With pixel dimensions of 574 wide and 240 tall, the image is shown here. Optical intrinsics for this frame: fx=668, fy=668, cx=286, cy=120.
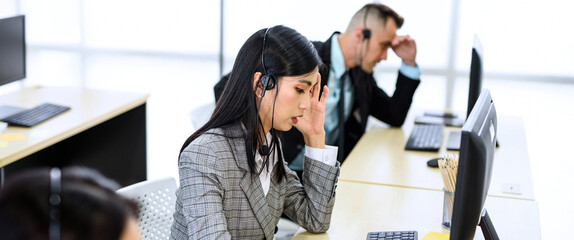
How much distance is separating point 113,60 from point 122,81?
15cm

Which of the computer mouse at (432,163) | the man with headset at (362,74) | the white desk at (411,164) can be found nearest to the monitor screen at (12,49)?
the man with headset at (362,74)

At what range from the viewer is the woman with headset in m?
1.47

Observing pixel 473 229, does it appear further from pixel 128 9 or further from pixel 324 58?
pixel 128 9

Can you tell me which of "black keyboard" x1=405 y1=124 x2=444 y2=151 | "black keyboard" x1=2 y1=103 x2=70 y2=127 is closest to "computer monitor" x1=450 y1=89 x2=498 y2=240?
"black keyboard" x1=405 y1=124 x2=444 y2=151

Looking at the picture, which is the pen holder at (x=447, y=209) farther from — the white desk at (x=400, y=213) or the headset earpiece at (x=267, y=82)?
the headset earpiece at (x=267, y=82)

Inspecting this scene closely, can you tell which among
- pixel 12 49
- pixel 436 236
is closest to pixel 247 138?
pixel 436 236

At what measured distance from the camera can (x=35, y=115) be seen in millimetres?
2689

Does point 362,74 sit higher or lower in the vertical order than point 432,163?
higher

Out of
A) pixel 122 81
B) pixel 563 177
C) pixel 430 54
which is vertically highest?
pixel 430 54

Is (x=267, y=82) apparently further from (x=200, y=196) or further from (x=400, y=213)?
(x=400, y=213)

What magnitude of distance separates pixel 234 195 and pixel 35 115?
57.4 inches

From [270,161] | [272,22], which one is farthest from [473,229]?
[272,22]

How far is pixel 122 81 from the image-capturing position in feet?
14.7

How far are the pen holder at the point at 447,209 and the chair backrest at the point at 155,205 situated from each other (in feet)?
2.40
